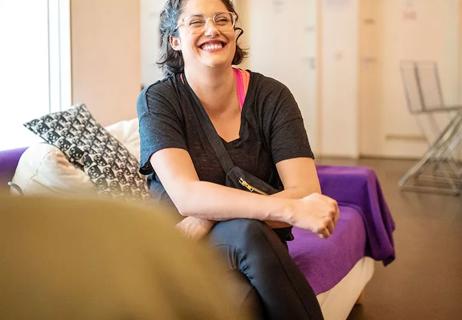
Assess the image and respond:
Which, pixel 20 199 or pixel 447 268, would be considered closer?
pixel 20 199

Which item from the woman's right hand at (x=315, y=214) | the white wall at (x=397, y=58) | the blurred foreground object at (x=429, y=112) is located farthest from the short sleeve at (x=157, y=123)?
the white wall at (x=397, y=58)

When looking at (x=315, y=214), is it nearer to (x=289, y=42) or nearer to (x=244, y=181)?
(x=244, y=181)

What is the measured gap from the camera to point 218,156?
1.70m

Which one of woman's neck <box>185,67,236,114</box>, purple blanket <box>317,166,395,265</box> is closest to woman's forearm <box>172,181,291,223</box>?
woman's neck <box>185,67,236,114</box>

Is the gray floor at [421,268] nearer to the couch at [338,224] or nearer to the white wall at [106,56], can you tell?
the couch at [338,224]

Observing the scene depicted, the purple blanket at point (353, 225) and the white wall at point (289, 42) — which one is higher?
the white wall at point (289, 42)

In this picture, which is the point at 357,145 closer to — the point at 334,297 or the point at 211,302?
the point at 334,297

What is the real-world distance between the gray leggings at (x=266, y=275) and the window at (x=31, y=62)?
5.16 ft

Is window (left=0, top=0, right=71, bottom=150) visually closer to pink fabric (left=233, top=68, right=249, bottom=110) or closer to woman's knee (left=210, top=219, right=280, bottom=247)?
pink fabric (left=233, top=68, right=249, bottom=110)

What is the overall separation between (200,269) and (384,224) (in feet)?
7.24

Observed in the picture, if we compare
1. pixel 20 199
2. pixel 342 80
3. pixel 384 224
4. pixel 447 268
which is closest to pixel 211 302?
pixel 20 199

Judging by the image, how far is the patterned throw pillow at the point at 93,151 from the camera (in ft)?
6.66

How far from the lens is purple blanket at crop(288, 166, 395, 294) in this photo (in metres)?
2.07

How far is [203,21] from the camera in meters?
1.78
